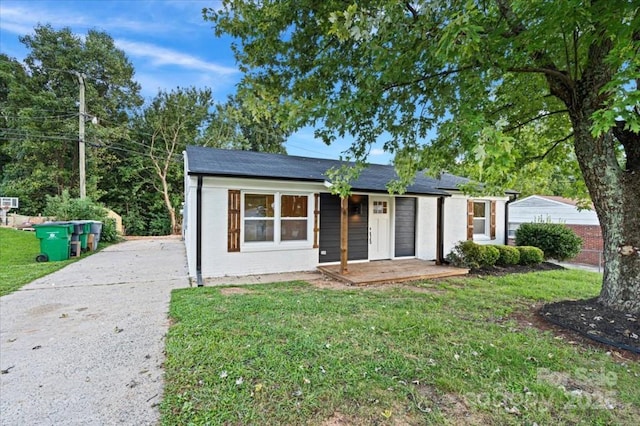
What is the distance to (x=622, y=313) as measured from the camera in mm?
4160

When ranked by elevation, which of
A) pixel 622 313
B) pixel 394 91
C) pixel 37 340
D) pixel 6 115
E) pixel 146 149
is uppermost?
pixel 6 115

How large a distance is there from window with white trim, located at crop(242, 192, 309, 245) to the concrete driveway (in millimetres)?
2059

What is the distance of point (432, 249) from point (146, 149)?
20.2m

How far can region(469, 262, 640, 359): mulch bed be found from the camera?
12.0 ft

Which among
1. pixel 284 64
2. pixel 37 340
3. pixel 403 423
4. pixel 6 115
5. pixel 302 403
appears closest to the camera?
pixel 403 423

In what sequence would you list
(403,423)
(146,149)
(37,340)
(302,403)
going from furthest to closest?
(146,149)
(37,340)
(302,403)
(403,423)

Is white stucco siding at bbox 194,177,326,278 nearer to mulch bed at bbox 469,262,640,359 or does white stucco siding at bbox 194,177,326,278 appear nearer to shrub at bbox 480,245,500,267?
shrub at bbox 480,245,500,267

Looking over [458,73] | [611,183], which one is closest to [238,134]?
[458,73]

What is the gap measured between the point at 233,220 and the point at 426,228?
6206 mm

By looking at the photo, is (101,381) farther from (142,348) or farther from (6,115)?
(6,115)

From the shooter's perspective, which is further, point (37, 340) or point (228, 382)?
point (37, 340)

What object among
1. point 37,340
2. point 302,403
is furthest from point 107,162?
point 302,403

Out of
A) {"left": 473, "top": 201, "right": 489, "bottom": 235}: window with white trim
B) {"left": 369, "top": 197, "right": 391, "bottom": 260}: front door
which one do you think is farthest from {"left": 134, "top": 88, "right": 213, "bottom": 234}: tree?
{"left": 473, "top": 201, "right": 489, "bottom": 235}: window with white trim

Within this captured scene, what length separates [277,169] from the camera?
8242 mm
